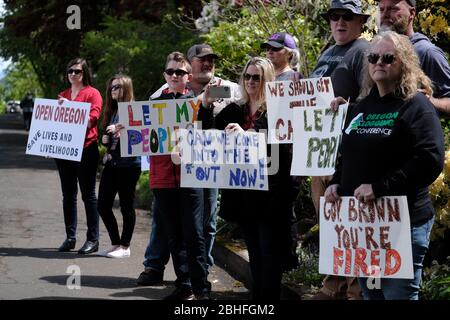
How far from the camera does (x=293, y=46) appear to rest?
694cm

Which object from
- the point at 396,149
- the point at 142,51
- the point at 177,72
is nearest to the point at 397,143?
the point at 396,149

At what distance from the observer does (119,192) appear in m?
9.26

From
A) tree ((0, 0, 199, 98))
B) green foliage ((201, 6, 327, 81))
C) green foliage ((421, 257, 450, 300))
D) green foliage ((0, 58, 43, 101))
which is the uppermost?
green foliage ((0, 58, 43, 101))

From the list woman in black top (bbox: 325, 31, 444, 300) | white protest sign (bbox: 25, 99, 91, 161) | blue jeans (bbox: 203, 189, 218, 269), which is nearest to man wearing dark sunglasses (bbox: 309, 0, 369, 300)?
woman in black top (bbox: 325, 31, 444, 300)

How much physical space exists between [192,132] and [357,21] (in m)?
1.51

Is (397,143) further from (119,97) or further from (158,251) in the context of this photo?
(119,97)

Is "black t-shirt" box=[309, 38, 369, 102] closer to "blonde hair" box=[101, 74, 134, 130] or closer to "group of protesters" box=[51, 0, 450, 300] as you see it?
"group of protesters" box=[51, 0, 450, 300]

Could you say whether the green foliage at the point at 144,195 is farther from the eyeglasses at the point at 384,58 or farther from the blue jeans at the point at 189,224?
the eyeglasses at the point at 384,58

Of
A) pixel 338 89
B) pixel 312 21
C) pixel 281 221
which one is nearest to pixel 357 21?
pixel 338 89

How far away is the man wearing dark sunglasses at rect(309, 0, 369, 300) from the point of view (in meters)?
5.99

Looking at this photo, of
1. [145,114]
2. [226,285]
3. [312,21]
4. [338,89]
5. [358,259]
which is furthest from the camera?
[312,21]

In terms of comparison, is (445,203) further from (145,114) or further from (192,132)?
(145,114)

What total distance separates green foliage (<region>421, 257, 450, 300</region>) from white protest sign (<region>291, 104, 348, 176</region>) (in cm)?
113

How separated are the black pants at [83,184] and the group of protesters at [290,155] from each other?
0.35 ft
